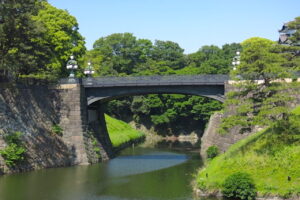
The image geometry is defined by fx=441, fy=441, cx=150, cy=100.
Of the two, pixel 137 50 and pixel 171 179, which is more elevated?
pixel 137 50

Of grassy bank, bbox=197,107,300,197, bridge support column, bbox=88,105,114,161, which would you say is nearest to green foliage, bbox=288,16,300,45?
grassy bank, bbox=197,107,300,197

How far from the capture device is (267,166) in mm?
28031

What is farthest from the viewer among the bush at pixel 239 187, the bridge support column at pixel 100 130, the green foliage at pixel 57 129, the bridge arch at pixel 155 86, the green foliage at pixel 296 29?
the bridge support column at pixel 100 130

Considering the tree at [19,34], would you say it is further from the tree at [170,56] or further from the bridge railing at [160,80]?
A: the tree at [170,56]

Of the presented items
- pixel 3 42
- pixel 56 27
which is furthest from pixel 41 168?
pixel 56 27

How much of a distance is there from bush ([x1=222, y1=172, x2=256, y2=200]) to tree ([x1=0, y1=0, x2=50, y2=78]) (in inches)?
918

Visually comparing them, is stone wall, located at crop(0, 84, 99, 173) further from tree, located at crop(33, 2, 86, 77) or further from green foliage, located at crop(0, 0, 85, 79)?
tree, located at crop(33, 2, 86, 77)

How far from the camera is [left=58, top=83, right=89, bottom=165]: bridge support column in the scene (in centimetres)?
4434

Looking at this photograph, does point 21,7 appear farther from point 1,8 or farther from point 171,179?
point 171,179

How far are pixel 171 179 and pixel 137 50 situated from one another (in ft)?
230

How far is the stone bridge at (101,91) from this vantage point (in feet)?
148

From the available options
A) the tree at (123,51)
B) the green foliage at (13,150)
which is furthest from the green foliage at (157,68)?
the green foliage at (13,150)

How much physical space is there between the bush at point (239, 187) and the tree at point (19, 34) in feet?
76.5

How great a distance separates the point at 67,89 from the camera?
152ft
